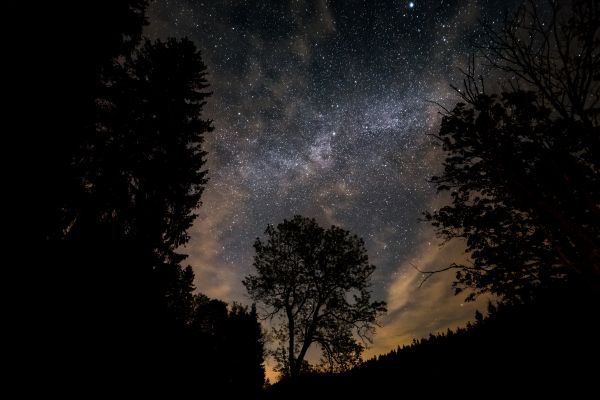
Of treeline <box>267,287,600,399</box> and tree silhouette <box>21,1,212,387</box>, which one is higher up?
tree silhouette <box>21,1,212,387</box>

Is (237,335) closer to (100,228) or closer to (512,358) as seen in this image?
(100,228)

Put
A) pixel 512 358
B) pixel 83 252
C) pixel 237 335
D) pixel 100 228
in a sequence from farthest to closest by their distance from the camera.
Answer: pixel 237 335 < pixel 100 228 < pixel 83 252 < pixel 512 358

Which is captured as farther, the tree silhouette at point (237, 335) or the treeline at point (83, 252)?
the tree silhouette at point (237, 335)

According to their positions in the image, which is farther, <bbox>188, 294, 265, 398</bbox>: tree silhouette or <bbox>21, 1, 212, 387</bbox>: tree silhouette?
<bbox>188, 294, 265, 398</bbox>: tree silhouette

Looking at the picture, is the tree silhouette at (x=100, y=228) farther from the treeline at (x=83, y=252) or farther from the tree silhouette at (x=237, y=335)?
the tree silhouette at (x=237, y=335)

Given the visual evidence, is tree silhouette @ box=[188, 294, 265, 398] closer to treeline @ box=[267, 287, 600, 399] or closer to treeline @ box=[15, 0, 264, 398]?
treeline @ box=[15, 0, 264, 398]

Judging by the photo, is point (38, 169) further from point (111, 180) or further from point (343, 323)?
point (343, 323)

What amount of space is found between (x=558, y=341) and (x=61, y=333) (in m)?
9.96

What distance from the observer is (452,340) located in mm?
8672

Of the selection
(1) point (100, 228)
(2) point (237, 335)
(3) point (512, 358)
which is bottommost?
(3) point (512, 358)

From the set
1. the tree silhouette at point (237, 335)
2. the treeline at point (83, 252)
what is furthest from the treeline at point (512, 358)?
the tree silhouette at point (237, 335)

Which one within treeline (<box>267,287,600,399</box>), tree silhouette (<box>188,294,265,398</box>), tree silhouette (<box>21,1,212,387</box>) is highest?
tree silhouette (<box>188,294,265,398</box>)

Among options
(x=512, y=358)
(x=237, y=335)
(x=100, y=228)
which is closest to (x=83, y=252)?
(x=100, y=228)

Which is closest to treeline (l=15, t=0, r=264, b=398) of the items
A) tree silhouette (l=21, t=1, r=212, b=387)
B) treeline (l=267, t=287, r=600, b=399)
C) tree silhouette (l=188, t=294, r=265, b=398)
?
tree silhouette (l=21, t=1, r=212, b=387)
